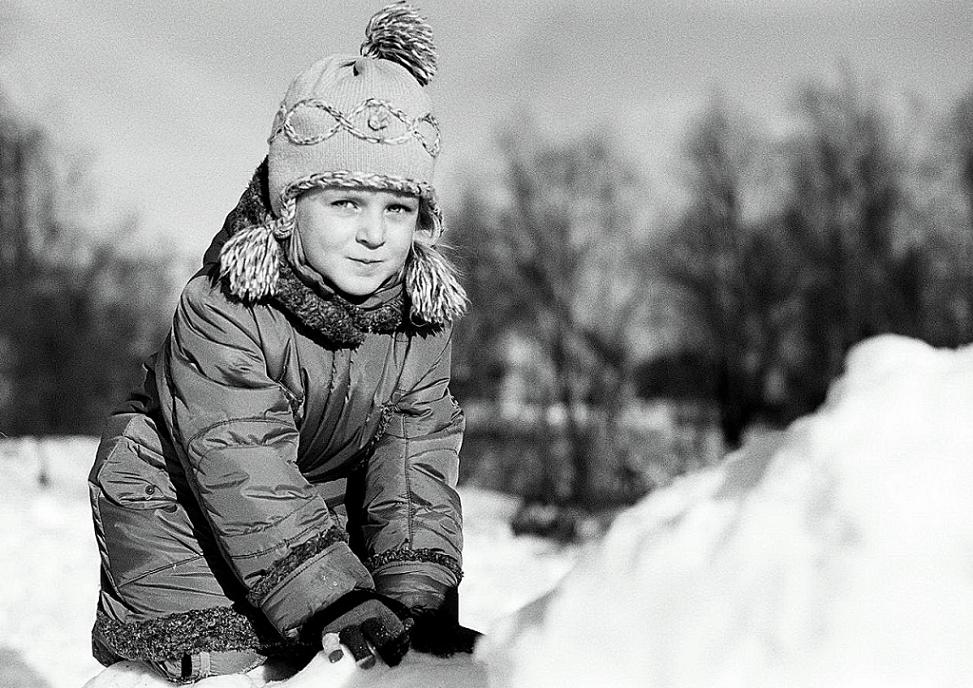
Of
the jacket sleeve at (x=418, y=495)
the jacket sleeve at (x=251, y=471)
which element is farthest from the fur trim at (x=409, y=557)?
the jacket sleeve at (x=251, y=471)

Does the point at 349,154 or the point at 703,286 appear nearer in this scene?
the point at 349,154

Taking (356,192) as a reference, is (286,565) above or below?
below

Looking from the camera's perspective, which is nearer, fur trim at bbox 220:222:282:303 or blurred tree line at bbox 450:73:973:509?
fur trim at bbox 220:222:282:303

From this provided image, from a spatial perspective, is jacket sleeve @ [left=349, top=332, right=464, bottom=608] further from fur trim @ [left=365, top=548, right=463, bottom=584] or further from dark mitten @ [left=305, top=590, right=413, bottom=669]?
dark mitten @ [left=305, top=590, right=413, bottom=669]

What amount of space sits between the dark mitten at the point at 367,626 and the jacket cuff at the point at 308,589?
0.10 feet

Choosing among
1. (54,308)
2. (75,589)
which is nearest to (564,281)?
(54,308)

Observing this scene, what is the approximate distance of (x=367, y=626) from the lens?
1670 mm

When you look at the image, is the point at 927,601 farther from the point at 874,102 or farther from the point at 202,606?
the point at 874,102

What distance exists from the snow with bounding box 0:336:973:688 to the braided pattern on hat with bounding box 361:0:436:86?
1665 mm

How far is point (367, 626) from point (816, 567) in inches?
36.4

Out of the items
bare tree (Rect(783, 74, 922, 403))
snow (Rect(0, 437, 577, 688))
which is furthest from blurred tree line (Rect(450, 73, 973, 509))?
snow (Rect(0, 437, 577, 688))

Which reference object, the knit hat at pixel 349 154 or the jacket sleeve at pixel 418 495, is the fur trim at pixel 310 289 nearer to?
the knit hat at pixel 349 154

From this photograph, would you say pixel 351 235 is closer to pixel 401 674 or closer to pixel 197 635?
pixel 197 635

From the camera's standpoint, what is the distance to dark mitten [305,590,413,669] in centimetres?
159
